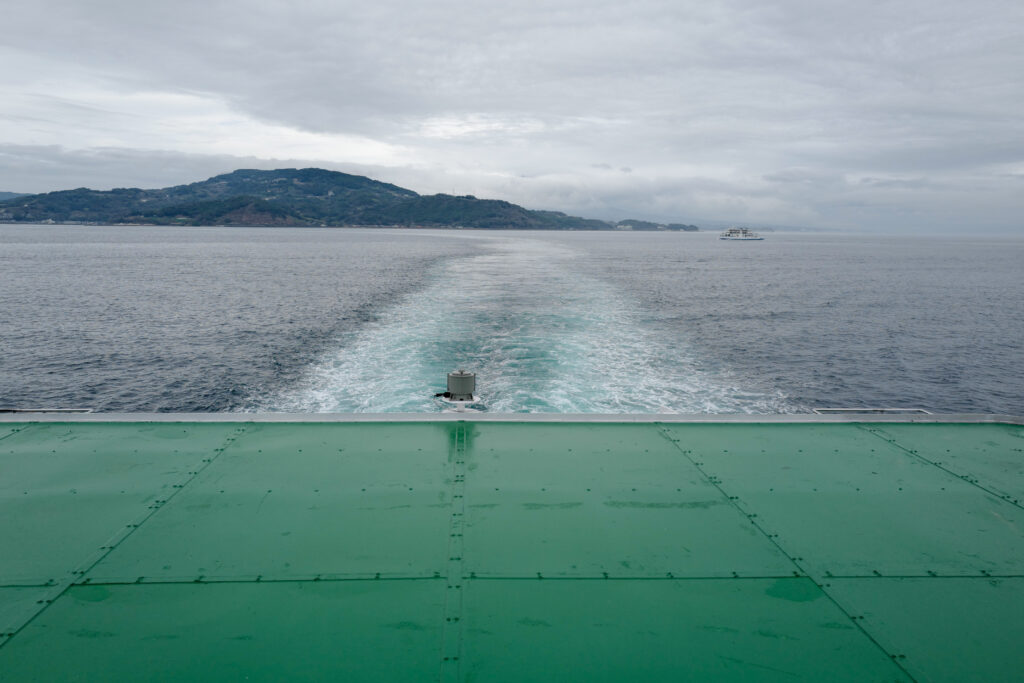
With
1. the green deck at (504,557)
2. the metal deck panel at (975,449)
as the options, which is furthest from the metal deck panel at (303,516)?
the metal deck panel at (975,449)

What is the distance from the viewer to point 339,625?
4.44 metres

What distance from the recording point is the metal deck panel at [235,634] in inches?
157

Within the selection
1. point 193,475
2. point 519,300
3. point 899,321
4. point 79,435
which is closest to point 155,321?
point 519,300

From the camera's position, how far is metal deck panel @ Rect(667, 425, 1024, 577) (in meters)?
5.51

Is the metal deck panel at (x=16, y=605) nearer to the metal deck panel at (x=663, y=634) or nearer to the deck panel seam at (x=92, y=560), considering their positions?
the deck panel seam at (x=92, y=560)

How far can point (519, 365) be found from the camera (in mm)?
18828

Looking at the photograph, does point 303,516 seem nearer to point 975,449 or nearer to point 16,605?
point 16,605

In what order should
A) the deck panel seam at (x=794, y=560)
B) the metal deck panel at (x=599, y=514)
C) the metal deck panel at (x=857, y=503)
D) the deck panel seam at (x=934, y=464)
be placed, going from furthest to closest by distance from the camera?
the deck panel seam at (x=934, y=464)
the metal deck panel at (x=857, y=503)
the metal deck panel at (x=599, y=514)
the deck panel seam at (x=794, y=560)

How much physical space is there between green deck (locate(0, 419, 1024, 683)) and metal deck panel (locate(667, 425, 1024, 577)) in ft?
0.12

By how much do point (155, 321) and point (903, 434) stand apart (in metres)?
35.9

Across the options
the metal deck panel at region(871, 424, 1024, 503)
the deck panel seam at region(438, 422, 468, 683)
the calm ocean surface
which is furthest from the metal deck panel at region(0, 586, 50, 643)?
the metal deck panel at region(871, 424, 1024, 503)

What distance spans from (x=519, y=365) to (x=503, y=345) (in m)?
2.97

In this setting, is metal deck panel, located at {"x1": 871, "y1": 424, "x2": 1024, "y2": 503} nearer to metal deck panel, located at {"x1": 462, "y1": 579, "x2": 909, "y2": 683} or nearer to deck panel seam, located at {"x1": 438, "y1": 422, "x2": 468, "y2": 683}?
metal deck panel, located at {"x1": 462, "y1": 579, "x2": 909, "y2": 683}

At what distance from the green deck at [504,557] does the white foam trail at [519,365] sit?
7121 millimetres
